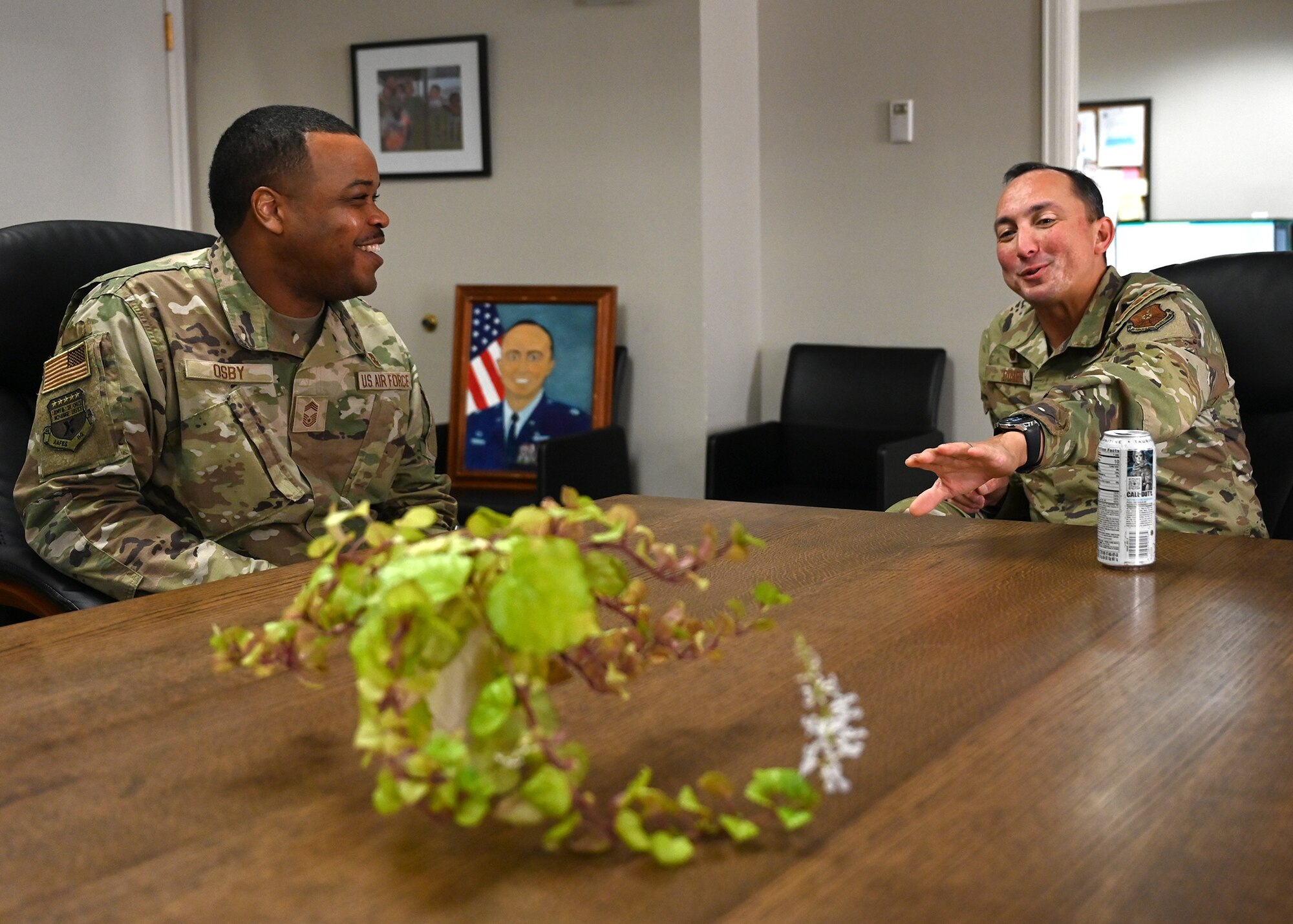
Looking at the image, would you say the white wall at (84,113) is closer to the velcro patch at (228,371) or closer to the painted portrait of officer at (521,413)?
the painted portrait of officer at (521,413)

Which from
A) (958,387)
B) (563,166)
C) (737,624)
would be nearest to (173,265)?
(737,624)

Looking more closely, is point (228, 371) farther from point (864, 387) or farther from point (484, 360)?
point (864, 387)

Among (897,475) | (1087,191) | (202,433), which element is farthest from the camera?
(897,475)

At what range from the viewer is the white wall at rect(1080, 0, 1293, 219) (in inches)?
313

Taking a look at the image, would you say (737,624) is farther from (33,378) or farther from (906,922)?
(33,378)

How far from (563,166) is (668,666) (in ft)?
10.9

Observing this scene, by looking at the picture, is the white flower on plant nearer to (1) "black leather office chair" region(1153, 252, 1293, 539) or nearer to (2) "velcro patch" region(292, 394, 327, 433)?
(2) "velcro patch" region(292, 394, 327, 433)

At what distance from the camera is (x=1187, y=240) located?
706cm

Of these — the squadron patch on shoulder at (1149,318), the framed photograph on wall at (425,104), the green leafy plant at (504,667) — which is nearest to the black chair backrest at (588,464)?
the framed photograph on wall at (425,104)

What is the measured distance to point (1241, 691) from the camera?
42.7 inches

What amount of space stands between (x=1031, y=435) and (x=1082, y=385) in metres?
0.21

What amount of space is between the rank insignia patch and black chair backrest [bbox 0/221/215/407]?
20cm

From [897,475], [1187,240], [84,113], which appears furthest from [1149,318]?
[1187,240]

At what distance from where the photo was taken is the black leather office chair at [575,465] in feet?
12.3
